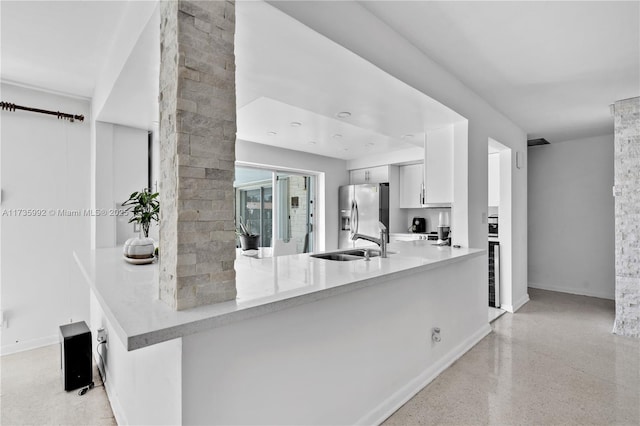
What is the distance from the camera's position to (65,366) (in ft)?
7.25

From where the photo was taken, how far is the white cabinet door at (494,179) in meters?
4.35

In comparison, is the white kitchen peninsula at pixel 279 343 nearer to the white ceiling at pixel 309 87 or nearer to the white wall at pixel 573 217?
the white ceiling at pixel 309 87

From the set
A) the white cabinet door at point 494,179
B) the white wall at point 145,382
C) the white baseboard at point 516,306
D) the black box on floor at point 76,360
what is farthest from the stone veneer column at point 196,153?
the white cabinet door at point 494,179

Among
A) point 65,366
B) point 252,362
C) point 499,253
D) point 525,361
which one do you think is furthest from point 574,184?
point 65,366

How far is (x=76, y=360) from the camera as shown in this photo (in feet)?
7.35

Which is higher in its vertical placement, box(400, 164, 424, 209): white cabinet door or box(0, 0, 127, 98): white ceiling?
box(0, 0, 127, 98): white ceiling

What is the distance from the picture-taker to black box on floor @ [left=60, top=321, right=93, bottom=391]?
222cm

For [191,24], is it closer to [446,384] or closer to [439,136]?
[446,384]

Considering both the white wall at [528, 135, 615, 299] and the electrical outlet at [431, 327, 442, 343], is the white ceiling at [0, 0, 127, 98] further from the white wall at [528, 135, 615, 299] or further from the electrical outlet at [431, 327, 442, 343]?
the white wall at [528, 135, 615, 299]

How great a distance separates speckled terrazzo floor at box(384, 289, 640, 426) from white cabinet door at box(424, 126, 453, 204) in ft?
4.81

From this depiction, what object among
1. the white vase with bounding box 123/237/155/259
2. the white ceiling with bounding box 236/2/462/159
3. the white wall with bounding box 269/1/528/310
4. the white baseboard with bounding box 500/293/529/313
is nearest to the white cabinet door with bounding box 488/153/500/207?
the white wall with bounding box 269/1/528/310

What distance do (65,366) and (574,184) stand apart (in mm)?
6475

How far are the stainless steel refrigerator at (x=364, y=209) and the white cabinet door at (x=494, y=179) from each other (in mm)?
1744

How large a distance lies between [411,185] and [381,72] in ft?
12.7
